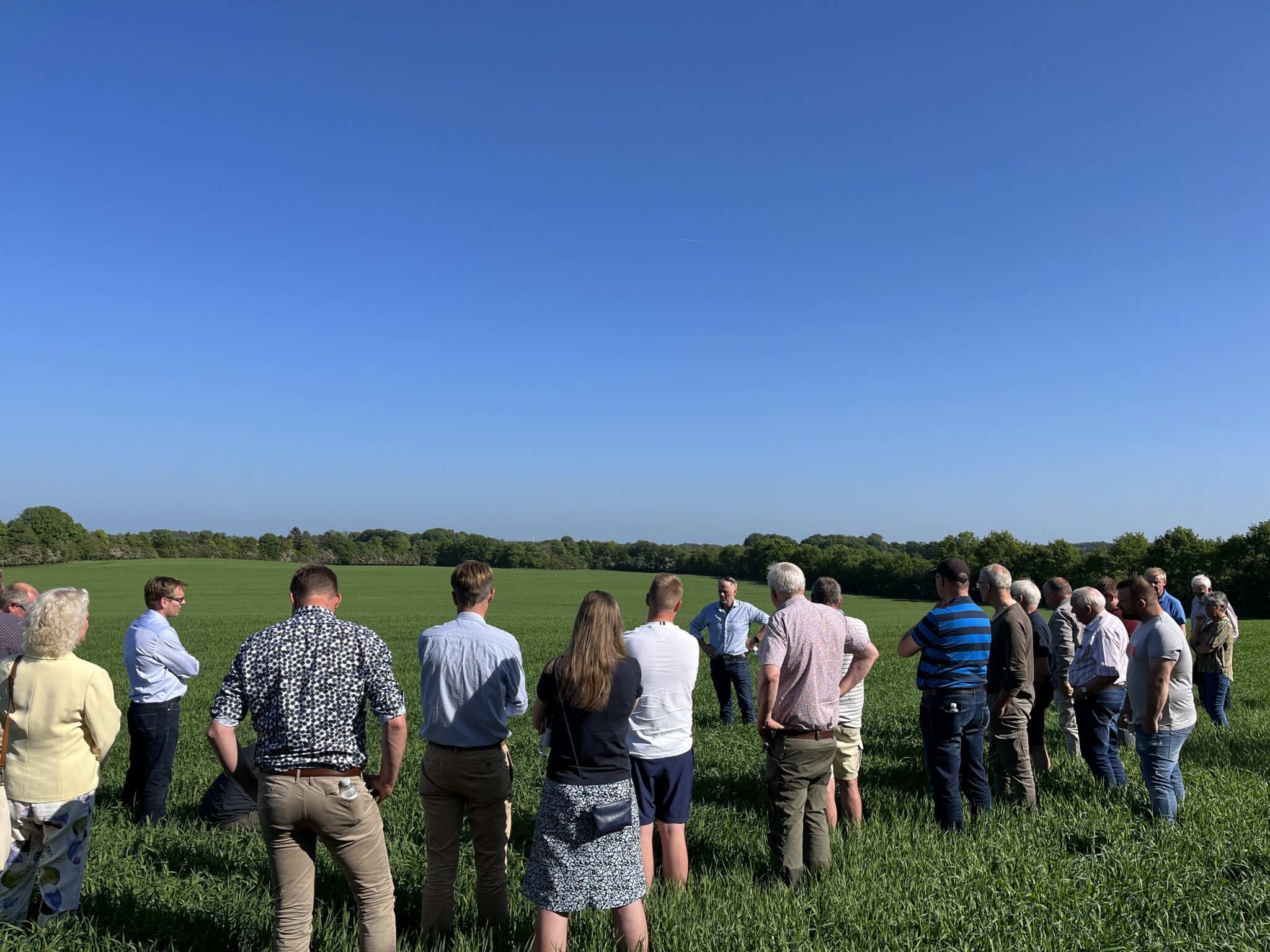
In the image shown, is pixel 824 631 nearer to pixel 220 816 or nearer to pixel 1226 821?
pixel 1226 821

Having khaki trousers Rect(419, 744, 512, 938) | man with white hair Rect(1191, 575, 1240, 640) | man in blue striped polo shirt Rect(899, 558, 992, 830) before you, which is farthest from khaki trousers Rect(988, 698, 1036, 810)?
man with white hair Rect(1191, 575, 1240, 640)

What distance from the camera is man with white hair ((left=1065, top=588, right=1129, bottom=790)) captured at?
6957 millimetres

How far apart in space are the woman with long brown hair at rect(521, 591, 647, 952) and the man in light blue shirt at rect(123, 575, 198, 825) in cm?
403

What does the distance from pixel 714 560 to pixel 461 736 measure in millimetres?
102504

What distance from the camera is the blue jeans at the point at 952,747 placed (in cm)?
577

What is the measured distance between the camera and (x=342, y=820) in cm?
354

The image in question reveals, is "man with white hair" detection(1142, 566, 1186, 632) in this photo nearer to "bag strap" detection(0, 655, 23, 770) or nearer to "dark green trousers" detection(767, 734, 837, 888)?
"dark green trousers" detection(767, 734, 837, 888)

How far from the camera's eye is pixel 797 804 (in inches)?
192

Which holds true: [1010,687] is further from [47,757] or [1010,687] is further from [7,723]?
[7,723]

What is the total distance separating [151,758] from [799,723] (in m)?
5.49

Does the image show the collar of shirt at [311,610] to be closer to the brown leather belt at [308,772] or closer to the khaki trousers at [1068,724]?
the brown leather belt at [308,772]

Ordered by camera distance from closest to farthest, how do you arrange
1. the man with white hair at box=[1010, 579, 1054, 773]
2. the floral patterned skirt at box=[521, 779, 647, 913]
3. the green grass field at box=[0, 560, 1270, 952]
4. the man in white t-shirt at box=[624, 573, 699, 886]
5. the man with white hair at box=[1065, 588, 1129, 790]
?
the floral patterned skirt at box=[521, 779, 647, 913] → the green grass field at box=[0, 560, 1270, 952] → the man in white t-shirt at box=[624, 573, 699, 886] → the man with white hair at box=[1065, 588, 1129, 790] → the man with white hair at box=[1010, 579, 1054, 773]

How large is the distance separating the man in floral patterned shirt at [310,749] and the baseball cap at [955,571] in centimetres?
437

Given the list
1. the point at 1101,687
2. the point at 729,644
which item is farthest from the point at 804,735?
the point at 729,644
